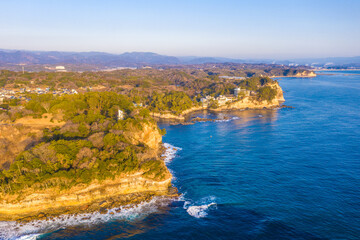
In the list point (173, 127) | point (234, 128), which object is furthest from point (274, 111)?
point (173, 127)

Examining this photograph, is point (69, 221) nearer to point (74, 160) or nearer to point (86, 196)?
point (86, 196)

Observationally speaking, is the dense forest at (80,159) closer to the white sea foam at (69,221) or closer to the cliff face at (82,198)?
the cliff face at (82,198)

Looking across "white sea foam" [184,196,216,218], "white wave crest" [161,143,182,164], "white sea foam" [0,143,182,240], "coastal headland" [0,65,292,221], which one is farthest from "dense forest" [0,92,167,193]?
"white wave crest" [161,143,182,164]

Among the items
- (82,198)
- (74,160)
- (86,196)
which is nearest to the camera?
(82,198)

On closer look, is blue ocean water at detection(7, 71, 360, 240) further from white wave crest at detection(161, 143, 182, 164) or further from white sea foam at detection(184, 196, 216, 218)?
white wave crest at detection(161, 143, 182, 164)

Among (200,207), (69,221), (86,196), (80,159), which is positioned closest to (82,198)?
(86,196)
